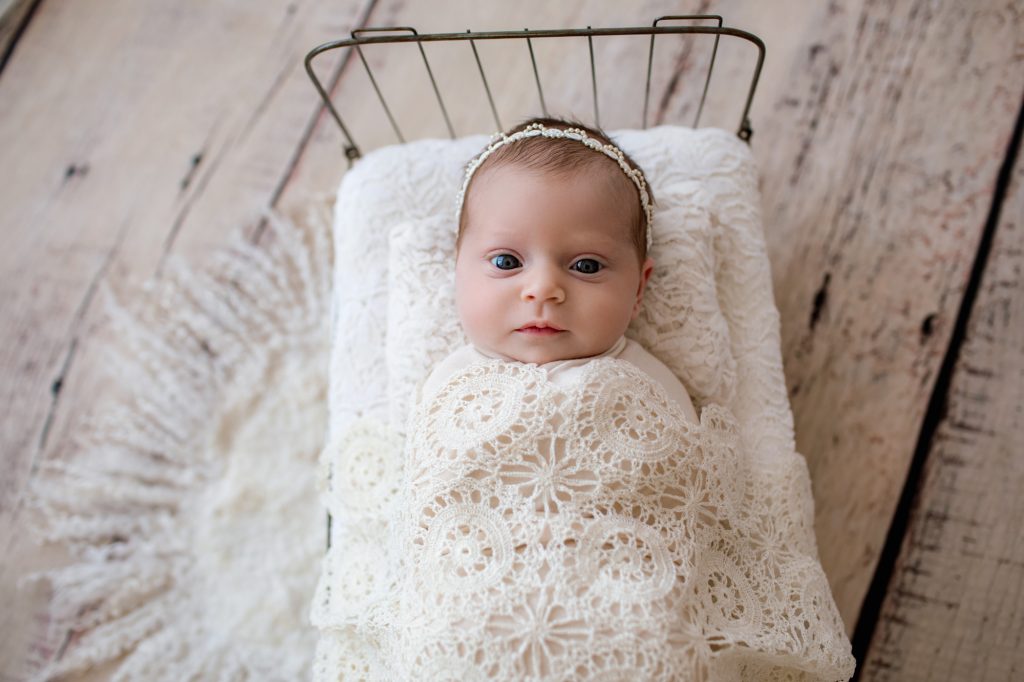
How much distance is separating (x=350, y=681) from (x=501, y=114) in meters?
1.11

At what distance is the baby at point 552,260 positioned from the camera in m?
0.98

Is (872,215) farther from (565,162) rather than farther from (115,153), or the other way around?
(115,153)

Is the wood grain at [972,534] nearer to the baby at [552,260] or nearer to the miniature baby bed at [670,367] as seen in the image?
the miniature baby bed at [670,367]

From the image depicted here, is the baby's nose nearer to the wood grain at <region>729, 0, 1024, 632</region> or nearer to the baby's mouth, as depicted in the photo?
the baby's mouth

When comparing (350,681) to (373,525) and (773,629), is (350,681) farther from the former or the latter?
(773,629)

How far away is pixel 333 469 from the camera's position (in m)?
1.13

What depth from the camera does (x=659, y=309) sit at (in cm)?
113

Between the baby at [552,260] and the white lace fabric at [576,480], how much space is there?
0.06m

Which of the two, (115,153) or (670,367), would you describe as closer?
(670,367)

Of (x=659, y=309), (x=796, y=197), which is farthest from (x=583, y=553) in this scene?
(x=796, y=197)

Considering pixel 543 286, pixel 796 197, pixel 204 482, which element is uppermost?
pixel 796 197

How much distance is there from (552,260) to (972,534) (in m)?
0.89

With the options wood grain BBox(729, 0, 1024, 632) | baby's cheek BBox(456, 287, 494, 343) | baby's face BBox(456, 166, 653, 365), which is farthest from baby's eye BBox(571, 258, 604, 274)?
wood grain BBox(729, 0, 1024, 632)

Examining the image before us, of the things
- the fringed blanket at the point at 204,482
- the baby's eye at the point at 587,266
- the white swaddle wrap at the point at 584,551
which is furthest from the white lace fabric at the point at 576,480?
the fringed blanket at the point at 204,482
